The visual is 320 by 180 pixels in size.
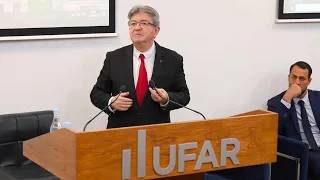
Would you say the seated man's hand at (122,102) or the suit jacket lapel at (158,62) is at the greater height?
the suit jacket lapel at (158,62)

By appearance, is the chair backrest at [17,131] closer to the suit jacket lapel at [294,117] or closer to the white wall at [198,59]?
the white wall at [198,59]

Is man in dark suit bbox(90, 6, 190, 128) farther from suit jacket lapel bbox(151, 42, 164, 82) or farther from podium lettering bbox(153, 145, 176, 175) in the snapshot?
podium lettering bbox(153, 145, 176, 175)

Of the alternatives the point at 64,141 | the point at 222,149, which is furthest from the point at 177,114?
the point at 64,141

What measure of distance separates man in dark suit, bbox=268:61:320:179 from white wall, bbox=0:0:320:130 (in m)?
0.29

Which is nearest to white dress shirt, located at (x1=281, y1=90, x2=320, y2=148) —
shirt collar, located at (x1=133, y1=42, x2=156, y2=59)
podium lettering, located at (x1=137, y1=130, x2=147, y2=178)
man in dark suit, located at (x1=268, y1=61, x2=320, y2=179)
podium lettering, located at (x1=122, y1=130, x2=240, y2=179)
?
man in dark suit, located at (x1=268, y1=61, x2=320, y2=179)

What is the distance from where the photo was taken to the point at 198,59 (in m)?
4.87

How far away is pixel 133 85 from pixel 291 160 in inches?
59.4

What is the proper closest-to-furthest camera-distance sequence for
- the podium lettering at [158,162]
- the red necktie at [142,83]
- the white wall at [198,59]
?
1. the podium lettering at [158,162]
2. the red necktie at [142,83]
3. the white wall at [198,59]

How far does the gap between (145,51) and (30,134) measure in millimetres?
1028

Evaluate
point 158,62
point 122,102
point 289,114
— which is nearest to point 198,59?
point 289,114

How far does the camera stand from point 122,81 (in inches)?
142

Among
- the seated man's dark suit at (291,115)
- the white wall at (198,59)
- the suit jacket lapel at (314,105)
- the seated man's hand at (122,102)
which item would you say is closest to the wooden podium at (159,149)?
the seated man's hand at (122,102)

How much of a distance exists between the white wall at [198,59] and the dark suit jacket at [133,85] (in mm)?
729

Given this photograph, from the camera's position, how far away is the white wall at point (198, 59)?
421 cm
